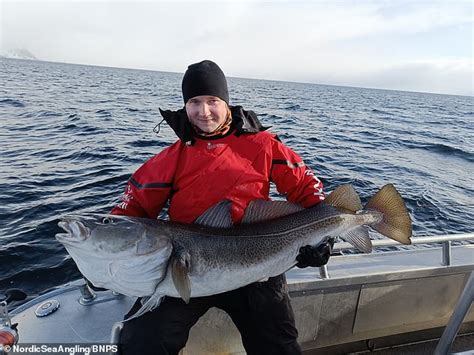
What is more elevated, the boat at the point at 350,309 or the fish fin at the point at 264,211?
the fish fin at the point at 264,211

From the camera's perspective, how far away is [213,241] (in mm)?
2740

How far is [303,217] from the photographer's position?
10.2 feet

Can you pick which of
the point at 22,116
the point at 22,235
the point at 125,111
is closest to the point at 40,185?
the point at 22,235

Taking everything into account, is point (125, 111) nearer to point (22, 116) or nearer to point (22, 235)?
point (22, 116)

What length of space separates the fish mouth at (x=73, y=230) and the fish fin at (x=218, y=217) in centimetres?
85

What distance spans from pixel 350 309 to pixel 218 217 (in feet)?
6.78

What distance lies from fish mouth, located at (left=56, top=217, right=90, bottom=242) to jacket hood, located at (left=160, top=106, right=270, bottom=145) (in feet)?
4.22

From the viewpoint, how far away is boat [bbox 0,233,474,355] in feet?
10.1

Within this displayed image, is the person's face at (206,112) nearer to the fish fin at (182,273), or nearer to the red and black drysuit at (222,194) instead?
the red and black drysuit at (222,194)

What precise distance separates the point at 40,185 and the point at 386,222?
874 cm

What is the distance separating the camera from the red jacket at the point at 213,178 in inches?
126

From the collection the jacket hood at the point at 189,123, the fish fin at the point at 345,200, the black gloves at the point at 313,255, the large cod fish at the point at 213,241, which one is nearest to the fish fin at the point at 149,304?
the large cod fish at the point at 213,241

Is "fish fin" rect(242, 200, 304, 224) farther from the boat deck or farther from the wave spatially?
the wave

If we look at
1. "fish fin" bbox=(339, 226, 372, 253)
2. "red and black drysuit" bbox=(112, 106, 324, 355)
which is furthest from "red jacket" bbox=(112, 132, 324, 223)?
"fish fin" bbox=(339, 226, 372, 253)
